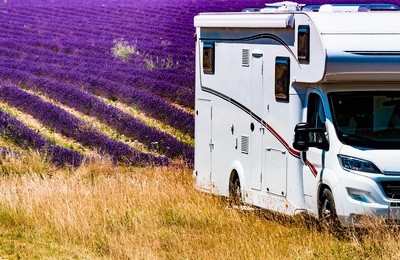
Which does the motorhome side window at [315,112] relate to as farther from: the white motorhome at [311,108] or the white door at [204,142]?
the white door at [204,142]

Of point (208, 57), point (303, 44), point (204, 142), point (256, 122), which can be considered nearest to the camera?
point (303, 44)

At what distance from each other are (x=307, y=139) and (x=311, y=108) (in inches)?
23.3

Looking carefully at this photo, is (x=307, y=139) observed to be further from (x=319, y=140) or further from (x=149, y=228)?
(x=149, y=228)

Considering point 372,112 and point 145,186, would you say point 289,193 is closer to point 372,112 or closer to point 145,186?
point 372,112

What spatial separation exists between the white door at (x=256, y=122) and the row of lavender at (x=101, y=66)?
245 inches

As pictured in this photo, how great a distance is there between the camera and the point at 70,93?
23.6 meters

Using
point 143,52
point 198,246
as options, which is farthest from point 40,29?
point 198,246

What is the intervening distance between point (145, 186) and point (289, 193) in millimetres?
3050

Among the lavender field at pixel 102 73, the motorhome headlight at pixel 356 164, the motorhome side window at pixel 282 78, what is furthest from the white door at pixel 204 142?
the lavender field at pixel 102 73

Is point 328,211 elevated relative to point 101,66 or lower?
elevated

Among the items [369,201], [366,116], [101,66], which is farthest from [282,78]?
[101,66]

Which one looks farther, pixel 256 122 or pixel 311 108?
pixel 256 122

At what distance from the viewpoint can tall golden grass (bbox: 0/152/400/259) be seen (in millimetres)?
10195

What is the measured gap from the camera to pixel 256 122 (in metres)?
13.0
